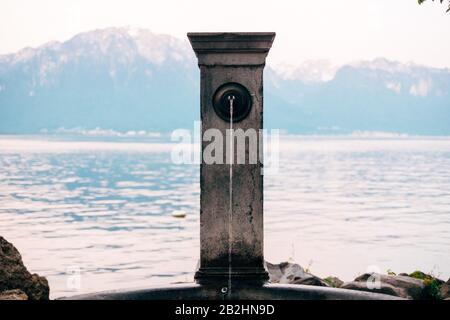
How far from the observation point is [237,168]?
7.50 meters

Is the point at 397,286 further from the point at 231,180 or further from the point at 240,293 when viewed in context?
the point at 231,180

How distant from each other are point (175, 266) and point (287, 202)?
70.0 ft

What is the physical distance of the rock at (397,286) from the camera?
9.77 meters

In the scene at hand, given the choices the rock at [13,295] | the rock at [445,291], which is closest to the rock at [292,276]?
the rock at [445,291]

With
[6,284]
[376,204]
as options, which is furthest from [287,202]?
[6,284]

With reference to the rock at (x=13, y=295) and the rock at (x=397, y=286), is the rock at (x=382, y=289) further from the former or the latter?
the rock at (x=13, y=295)

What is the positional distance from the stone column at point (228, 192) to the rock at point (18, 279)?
75.8 inches

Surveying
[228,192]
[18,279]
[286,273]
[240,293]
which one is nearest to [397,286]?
[286,273]

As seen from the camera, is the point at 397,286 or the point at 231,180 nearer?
the point at 231,180

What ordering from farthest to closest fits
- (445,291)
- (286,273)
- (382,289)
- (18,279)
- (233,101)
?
(286,273) → (445,291) → (382,289) → (18,279) → (233,101)

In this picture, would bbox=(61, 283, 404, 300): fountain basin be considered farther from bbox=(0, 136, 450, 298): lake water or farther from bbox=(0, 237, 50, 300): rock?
bbox=(0, 136, 450, 298): lake water

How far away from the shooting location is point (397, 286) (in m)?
9.98

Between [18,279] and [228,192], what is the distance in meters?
2.56
